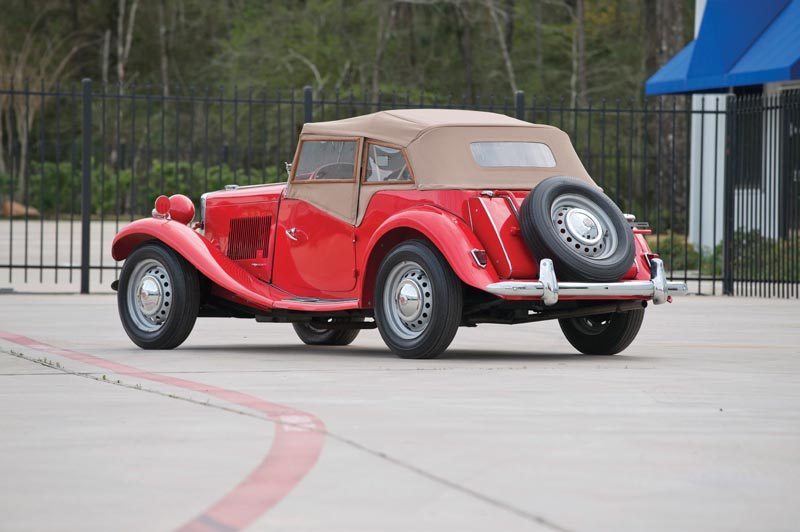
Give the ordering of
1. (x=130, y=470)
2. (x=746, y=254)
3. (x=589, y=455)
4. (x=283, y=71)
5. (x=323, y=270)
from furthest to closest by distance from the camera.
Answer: (x=283, y=71) < (x=746, y=254) < (x=323, y=270) < (x=589, y=455) < (x=130, y=470)

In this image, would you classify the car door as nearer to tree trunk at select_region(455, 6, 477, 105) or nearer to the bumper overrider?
the bumper overrider

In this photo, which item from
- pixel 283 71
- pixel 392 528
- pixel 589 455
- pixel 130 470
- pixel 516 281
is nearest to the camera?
pixel 392 528

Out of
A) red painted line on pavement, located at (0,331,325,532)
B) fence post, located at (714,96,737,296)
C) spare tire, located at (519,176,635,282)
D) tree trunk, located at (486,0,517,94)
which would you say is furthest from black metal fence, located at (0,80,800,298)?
red painted line on pavement, located at (0,331,325,532)

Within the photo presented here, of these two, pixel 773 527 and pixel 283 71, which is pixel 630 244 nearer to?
pixel 773 527

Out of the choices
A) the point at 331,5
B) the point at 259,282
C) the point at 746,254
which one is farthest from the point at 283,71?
the point at 259,282

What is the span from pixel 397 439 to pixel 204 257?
508 cm

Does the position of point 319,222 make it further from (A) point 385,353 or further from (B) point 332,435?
(B) point 332,435

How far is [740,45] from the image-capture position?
83.0 feet

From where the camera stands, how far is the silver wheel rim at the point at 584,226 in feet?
34.8

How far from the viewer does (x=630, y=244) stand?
10812 millimetres

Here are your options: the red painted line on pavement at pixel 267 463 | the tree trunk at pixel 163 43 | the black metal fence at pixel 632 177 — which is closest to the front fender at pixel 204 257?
the red painted line on pavement at pixel 267 463

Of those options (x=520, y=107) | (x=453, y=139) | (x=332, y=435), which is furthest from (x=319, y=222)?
(x=520, y=107)

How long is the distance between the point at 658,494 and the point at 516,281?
4.70 metres

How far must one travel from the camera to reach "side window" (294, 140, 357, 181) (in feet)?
38.1
